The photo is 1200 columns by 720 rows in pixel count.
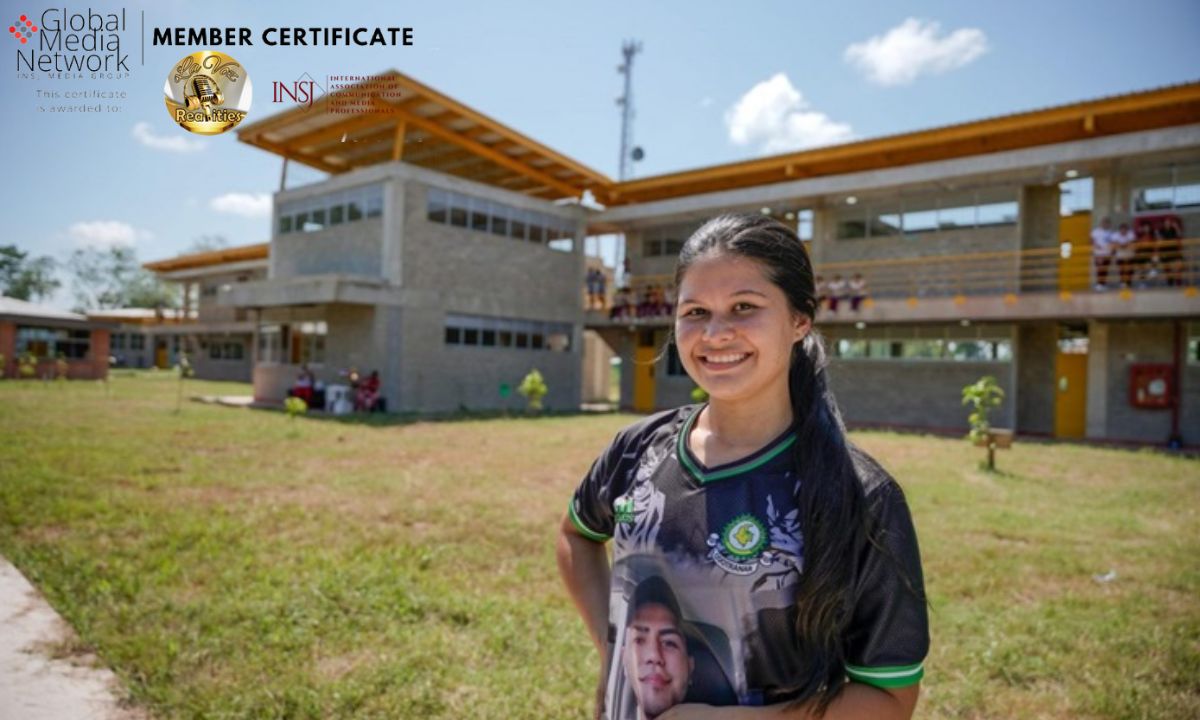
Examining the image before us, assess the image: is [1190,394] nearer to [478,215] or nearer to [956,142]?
[956,142]

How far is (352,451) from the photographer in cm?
1131

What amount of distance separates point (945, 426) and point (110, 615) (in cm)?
1936

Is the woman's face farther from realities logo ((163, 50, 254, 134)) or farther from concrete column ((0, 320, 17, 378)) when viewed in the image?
concrete column ((0, 320, 17, 378))

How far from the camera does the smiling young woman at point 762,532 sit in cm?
132

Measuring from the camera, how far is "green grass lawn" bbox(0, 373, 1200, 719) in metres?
3.35

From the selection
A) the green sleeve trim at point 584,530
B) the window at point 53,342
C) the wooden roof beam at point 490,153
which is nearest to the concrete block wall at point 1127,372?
the wooden roof beam at point 490,153

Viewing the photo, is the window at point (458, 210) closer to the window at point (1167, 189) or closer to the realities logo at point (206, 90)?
the window at point (1167, 189)

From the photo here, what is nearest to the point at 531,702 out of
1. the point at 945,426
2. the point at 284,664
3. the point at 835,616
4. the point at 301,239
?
the point at 284,664

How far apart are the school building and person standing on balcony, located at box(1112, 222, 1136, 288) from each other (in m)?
0.30

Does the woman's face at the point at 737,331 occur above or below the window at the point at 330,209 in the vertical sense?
below

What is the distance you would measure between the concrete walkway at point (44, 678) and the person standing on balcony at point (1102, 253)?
61.4 feet

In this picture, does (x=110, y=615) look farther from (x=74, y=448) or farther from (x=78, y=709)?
(x=74, y=448)

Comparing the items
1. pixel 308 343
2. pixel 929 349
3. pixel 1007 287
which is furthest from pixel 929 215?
pixel 308 343

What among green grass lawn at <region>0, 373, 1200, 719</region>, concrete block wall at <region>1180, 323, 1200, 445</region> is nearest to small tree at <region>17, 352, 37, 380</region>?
green grass lawn at <region>0, 373, 1200, 719</region>
